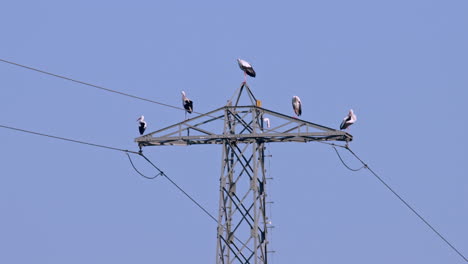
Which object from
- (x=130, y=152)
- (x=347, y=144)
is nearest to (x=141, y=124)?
(x=130, y=152)

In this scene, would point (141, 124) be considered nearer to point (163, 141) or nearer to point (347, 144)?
point (163, 141)

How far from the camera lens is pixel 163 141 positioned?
352 ft

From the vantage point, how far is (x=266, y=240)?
107 m

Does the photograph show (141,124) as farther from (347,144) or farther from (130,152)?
(347,144)

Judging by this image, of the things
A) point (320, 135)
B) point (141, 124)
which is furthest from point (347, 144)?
point (141, 124)

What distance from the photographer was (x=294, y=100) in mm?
109000

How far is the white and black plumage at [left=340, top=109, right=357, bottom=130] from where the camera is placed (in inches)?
4237

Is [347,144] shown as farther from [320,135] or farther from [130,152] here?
[130,152]

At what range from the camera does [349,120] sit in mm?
107875

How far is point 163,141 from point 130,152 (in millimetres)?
1425

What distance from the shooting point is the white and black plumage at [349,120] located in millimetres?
107625

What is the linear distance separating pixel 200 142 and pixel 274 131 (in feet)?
9.87

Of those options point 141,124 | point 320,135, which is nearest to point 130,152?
point 141,124

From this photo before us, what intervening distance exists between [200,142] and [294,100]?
4.61m
